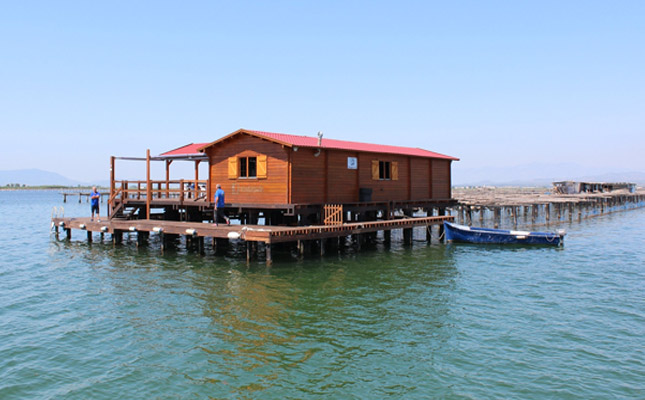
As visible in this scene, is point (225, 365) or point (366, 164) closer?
point (225, 365)

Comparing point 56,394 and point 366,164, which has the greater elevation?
point 366,164

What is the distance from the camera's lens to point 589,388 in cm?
916

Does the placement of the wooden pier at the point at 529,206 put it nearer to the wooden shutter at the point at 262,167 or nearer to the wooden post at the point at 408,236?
the wooden post at the point at 408,236

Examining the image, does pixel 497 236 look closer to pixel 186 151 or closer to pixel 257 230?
pixel 257 230

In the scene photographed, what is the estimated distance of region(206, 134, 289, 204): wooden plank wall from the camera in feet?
75.7

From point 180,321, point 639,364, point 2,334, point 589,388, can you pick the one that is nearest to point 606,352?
point 639,364

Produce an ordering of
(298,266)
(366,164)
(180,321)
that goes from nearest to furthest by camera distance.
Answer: (180,321)
(298,266)
(366,164)

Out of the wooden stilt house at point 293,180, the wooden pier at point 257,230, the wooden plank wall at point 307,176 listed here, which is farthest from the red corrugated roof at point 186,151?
the wooden plank wall at point 307,176

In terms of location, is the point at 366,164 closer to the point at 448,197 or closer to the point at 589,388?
the point at 448,197

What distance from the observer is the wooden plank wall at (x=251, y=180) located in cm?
2308

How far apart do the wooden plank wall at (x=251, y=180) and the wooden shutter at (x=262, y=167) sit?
173mm

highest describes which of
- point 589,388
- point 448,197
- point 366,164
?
point 366,164

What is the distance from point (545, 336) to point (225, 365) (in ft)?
26.5

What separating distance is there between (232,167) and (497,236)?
1654 centimetres
